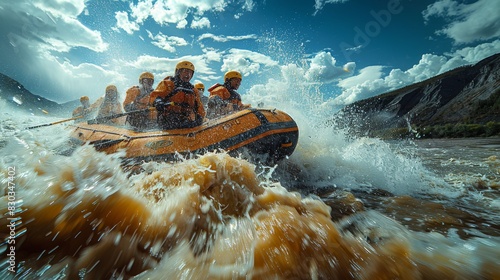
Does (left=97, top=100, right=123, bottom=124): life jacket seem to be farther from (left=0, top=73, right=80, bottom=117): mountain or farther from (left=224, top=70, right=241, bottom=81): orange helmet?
(left=224, top=70, right=241, bottom=81): orange helmet

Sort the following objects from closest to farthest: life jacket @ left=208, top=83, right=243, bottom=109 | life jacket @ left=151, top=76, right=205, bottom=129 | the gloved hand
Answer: the gloved hand → life jacket @ left=151, top=76, right=205, bottom=129 → life jacket @ left=208, top=83, right=243, bottom=109

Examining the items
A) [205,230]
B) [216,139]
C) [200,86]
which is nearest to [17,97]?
[216,139]

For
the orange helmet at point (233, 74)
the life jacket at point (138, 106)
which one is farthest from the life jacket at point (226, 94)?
the life jacket at point (138, 106)

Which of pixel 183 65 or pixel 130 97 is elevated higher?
pixel 183 65

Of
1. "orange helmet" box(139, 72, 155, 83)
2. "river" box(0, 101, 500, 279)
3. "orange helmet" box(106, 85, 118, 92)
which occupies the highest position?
"orange helmet" box(139, 72, 155, 83)

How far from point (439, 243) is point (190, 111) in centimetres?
713

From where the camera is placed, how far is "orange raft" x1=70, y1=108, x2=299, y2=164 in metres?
6.55

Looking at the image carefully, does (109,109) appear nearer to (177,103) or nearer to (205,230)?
(177,103)

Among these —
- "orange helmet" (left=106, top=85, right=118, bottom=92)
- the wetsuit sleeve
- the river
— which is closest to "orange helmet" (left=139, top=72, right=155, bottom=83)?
the wetsuit sleeve

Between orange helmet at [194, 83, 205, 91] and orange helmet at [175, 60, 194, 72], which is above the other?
orange helmet at [194, 83, 205, 91]

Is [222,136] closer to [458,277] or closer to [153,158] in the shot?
[153,158]

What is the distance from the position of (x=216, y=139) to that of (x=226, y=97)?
3.87m

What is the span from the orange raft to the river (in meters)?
2.75

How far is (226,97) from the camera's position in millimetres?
10156
